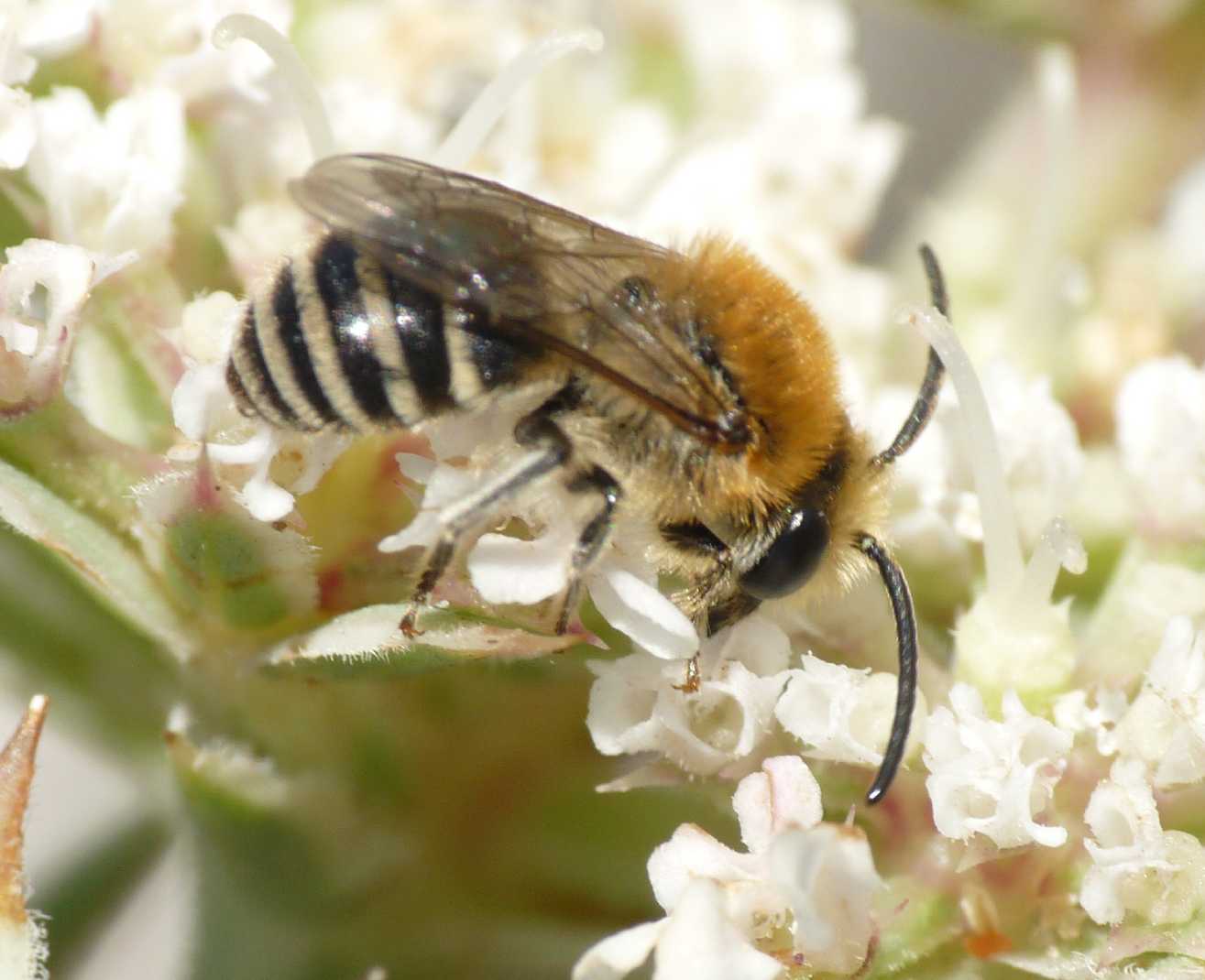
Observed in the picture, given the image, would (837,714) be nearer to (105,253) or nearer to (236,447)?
(236,447)

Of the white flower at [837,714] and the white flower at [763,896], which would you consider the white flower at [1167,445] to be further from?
the white flower at [763,896]

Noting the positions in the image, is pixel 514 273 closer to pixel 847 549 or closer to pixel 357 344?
pixel 357 344

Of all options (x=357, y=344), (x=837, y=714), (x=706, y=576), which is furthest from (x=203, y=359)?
(x=837, y=714)

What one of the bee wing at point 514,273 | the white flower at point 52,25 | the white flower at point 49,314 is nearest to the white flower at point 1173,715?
the bee wing at point 514,273

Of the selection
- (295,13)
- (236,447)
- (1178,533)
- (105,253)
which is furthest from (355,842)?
(295,13)

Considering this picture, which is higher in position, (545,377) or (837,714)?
(545,377)

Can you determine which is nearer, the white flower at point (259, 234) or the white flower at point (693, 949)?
the white flower at point (693, 949)

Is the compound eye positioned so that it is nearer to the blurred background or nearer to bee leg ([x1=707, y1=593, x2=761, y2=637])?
bee leg ([x1=707, y1=593, x2=761, y2=637])
